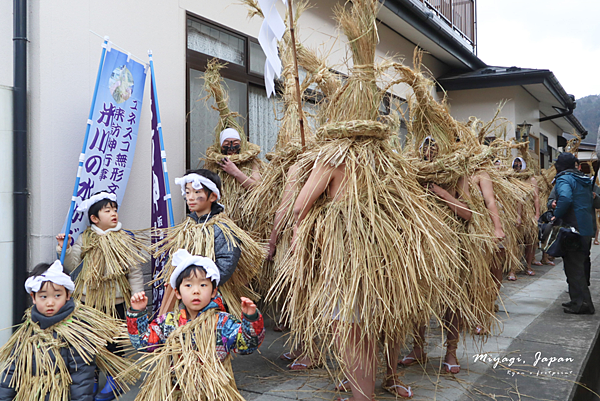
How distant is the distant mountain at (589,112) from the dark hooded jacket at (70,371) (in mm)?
37083

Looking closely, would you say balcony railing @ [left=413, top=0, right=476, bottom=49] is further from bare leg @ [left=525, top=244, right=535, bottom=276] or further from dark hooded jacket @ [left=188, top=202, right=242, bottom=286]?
dark hooded jacket @ [left=188, top=202, right=242, bottom=286]

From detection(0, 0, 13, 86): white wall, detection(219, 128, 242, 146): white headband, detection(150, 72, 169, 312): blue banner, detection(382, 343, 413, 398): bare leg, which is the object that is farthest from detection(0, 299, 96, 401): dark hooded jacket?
detection(219, 128, 242, 146): white headband

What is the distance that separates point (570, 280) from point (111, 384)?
4382 mm

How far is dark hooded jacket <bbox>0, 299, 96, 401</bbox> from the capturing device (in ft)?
7.84

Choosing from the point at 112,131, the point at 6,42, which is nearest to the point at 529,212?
the point at 112,131

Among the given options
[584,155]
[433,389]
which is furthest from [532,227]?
[584,155]

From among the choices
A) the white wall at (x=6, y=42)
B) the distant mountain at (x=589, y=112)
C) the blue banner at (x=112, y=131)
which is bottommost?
the blue banner at (x=112, y=131)

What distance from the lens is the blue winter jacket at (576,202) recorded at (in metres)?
4.76

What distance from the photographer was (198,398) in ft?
6.63

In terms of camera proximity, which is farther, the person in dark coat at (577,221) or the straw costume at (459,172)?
the person in dark coat at (577,221)

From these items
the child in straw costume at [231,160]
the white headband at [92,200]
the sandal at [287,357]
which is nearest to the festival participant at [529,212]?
the sandal at [287,357]

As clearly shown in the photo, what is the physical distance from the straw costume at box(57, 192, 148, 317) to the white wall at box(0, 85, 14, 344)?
368mm

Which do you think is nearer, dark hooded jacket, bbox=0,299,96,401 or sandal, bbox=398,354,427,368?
dark hooded jacket, bbox=0,299,96,401

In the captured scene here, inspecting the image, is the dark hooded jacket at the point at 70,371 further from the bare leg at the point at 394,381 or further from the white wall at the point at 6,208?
the bare leg at the point at 394,381
